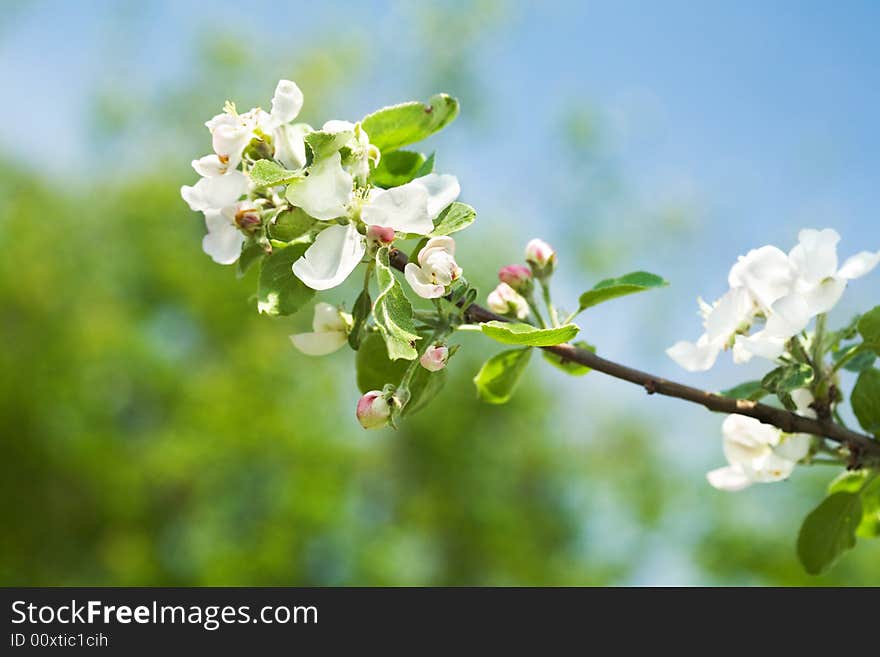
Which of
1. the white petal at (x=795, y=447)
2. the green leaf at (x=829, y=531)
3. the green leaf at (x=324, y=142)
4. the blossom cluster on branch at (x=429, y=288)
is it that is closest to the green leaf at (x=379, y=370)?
the blossom cluster on branch at (x=429, y=288)

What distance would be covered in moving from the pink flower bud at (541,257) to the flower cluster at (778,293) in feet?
0.64

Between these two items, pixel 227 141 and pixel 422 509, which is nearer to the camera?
pixel 227 141

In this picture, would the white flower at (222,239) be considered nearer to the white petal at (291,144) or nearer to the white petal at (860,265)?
the white petal at (291,144)

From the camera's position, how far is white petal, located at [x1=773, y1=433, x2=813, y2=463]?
110 cm

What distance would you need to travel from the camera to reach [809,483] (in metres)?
11.5

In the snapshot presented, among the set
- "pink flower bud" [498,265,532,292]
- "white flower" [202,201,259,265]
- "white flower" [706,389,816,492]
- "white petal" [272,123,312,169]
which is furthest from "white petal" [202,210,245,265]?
"white flower" [706,389,816,492]

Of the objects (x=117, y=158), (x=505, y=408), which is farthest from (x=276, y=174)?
(x=117, y=158)

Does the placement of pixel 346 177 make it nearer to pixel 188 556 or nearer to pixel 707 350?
pixel 707 350

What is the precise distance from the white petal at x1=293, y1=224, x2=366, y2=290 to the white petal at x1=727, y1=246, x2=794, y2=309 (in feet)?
1.44

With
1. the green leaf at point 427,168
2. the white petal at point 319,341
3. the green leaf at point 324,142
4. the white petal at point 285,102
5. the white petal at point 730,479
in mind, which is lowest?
the white petal at point 730,479

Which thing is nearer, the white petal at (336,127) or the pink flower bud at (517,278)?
the white petal at (336,127)

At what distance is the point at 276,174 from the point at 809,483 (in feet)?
39.0

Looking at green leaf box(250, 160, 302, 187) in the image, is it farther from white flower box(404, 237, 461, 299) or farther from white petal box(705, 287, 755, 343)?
white petal box(705, 287, 755, 343)

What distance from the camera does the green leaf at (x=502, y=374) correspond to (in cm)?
114
